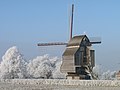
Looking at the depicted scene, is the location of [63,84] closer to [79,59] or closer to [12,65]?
[79,59]

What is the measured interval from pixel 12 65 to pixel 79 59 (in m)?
18.2

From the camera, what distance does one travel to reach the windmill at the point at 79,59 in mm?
39938

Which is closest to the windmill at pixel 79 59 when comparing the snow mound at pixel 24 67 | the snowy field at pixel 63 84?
the snowy field at pixel 63 84

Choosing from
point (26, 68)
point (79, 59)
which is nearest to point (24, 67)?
point (26, 68)

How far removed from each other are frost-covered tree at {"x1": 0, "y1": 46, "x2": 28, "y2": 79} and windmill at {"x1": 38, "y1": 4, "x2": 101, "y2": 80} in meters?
15.6

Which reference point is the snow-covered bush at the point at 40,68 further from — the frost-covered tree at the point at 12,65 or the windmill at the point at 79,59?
the windmill at the point at 79,59

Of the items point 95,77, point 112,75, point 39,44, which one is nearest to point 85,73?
point 95,77

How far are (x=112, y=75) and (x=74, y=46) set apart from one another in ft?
76.8

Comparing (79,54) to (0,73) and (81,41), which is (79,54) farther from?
(0,73)

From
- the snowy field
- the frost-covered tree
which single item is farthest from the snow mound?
the snowy field

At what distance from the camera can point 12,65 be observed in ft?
185

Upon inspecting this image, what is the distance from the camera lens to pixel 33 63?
2391 inches

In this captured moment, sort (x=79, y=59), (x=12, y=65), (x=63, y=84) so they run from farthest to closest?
(x=12, y=65) < (x=79, y=59) < (x=63, y=84)

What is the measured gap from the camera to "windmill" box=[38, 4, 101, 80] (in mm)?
39938
